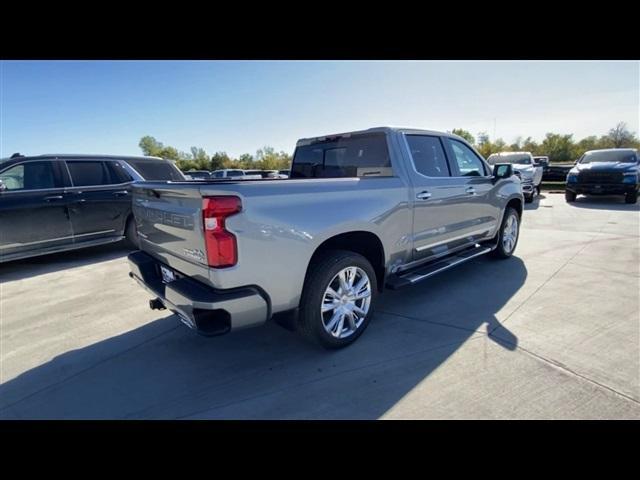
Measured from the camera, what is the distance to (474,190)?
4.40 meters

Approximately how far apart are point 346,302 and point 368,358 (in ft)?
1.65

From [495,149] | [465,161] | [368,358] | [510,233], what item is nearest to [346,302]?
[368,358]

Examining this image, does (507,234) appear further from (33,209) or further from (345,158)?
(33,209)

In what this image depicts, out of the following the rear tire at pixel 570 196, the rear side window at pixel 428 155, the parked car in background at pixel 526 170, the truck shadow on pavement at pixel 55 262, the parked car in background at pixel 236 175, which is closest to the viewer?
the parked car in background at pixel 236 175

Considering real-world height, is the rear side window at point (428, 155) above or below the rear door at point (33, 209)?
above

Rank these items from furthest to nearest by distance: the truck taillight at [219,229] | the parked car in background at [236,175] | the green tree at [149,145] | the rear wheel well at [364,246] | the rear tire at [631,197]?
the green tree at [149,145] < the rear tire at [631,197] < the rear wheel well at [364,246] < the parked car in background at [236,175] < the truck taillight at [219,229]

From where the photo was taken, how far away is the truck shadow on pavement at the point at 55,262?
5.46 m

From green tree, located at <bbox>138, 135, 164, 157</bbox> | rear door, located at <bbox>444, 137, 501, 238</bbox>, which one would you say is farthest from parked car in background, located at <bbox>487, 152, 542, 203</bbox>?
green tree, located at <bbox>138, 135, 164, 157</bbox>

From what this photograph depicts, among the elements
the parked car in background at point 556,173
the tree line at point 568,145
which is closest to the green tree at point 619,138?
the tree line at point 568,145

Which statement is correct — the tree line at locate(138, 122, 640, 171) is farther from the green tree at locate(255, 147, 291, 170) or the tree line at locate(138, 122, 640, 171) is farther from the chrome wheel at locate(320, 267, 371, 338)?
the chrome wheel at locate(320, 267, 371, 338)

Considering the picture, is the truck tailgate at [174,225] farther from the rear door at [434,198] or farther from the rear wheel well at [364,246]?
the rear door at [434,198]

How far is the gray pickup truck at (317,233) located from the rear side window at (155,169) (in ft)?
13.9
